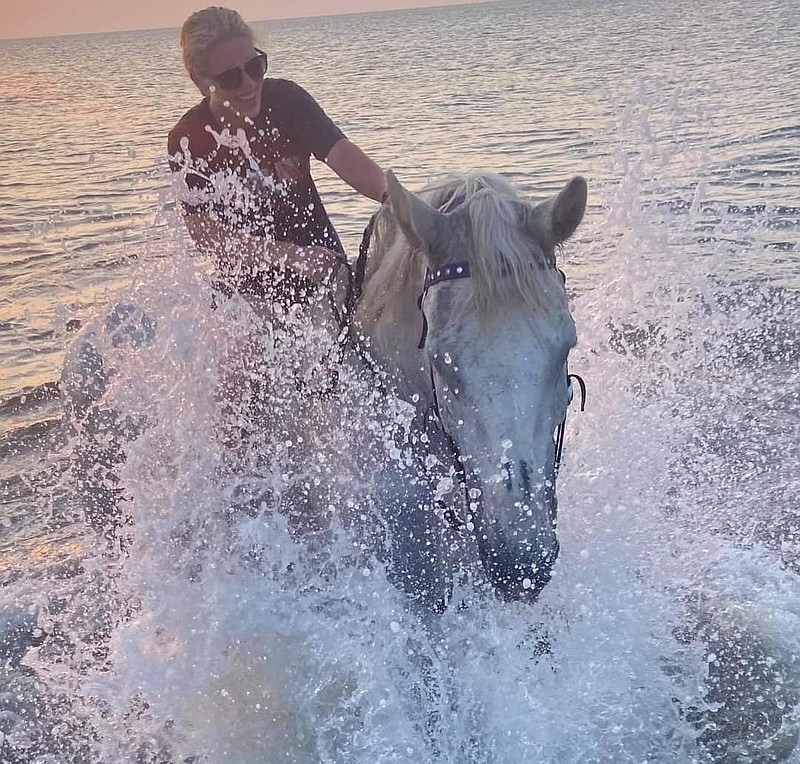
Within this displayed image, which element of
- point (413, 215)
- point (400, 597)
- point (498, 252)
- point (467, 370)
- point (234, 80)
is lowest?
point (400, 597)

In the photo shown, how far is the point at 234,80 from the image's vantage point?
157 inches

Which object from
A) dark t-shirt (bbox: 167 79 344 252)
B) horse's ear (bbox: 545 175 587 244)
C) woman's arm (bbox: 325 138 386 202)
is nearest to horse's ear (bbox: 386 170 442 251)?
horse's ear (bbox: 545 175 587 244)

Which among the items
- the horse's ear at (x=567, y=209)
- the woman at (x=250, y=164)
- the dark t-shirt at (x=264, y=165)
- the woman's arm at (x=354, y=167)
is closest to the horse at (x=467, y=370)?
the horse's ear at (x=567, y=209)

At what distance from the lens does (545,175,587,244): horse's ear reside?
106 inches

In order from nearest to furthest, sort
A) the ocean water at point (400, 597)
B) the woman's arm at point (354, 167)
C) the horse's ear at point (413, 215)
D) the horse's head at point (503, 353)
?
the horse's head at point (503, 353) → the horse's ear at point (413, 215) → the ocean water at point (400, 597) → the woman's arm at point (354, 167)

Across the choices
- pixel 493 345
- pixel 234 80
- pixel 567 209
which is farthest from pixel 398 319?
pixel 234 80

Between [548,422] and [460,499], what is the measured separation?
0.50 meters

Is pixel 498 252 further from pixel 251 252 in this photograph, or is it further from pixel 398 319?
pixel 251 252

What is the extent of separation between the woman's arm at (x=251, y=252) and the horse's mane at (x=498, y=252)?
0.72m

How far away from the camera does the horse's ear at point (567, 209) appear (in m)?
2.70

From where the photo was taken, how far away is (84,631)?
471 cm

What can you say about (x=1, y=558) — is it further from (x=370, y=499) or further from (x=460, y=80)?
(x=460, y=80)

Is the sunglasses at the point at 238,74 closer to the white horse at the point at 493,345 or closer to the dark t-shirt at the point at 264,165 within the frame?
the dark t-shirt at the point at 264,165

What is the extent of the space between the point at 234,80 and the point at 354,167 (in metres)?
0.65
